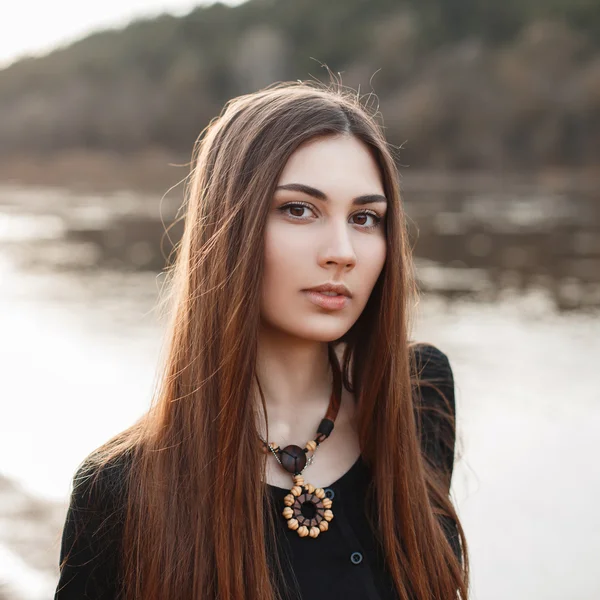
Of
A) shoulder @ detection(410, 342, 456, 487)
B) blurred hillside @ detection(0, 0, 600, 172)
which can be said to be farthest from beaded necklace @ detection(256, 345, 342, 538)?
blurred hillside @ detection(0, 0, 600, 172)

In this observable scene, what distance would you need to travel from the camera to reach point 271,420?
2145 mm

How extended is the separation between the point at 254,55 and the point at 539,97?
17.1 m

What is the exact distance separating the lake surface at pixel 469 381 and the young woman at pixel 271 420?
55 centimetres

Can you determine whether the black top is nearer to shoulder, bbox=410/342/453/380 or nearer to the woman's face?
the woman's face

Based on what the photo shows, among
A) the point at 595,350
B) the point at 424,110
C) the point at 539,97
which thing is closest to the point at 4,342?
the point at 595,350

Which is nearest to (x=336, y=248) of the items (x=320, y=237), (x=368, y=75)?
(x=320, y=237)

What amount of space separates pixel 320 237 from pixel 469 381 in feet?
20.6

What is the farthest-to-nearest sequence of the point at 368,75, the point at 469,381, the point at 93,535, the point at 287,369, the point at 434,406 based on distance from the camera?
the point at 368,75, the point at 469,381, the point at 434,406, the point at 287,369, the point at 93,535

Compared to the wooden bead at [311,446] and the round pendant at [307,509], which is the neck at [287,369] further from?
the round pendant at [307,509]

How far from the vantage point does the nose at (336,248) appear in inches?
77.0

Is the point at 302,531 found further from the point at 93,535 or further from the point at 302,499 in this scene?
the point at 93,535

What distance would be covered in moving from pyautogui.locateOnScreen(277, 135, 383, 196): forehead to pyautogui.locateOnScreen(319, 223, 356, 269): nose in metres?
0.08

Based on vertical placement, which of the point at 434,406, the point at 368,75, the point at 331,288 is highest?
the point at 368,75

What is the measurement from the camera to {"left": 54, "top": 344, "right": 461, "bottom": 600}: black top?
1.95 metres
